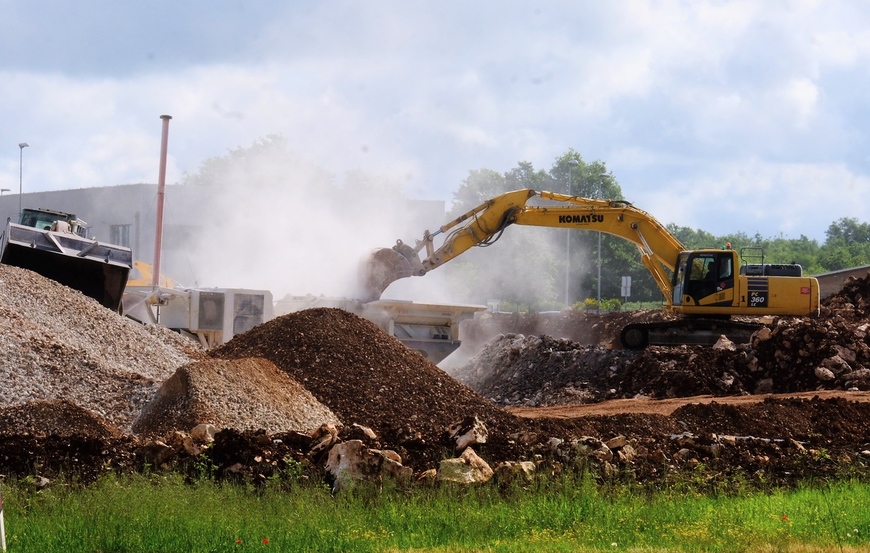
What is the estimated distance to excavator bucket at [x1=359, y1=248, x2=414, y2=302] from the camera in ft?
72.9

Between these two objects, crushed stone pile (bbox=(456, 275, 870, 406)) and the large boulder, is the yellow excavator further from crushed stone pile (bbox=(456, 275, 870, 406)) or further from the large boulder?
the large boulder

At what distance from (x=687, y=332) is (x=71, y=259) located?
12.6m

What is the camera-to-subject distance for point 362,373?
13164 mm

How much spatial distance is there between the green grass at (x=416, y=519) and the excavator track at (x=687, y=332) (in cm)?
1406

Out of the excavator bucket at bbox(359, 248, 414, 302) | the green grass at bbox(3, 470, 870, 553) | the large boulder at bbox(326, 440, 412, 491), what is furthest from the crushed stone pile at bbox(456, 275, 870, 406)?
the large boulder at bbox(326, 440, 412, 491)

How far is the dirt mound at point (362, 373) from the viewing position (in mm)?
12062

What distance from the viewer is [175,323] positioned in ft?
71.5

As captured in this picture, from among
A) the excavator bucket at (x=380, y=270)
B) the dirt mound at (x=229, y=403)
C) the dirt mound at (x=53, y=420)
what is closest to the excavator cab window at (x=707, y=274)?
the excavator bucket at (x=380, y=270)

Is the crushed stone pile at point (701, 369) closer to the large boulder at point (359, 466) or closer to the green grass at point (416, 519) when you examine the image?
the green grass at point (416, 519)

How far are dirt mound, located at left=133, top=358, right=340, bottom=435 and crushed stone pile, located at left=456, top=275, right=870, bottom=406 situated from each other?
874 centimetres

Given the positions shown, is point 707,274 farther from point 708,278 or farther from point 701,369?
point 701,369

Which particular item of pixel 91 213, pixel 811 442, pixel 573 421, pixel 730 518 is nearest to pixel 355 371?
pixel 573 421

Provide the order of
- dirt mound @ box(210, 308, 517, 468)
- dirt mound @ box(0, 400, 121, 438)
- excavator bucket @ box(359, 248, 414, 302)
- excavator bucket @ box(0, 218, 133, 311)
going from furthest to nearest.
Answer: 1. excavator bucket @ box(359, 248, 414, 302)
2. excavator bucket @ box(0, 218, 133, 311)
3. dirt mound @ box(210, 308, 517, 468)
4. dirt mound @ box(0, 400, 121, 438)

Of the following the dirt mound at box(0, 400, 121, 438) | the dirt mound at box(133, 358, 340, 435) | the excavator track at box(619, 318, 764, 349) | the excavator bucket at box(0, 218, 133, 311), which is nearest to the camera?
the dirt mound at box(0, 400, 121, 438)
